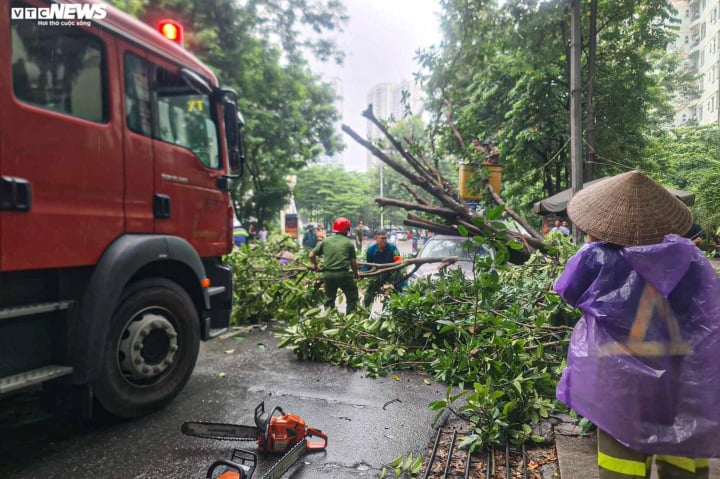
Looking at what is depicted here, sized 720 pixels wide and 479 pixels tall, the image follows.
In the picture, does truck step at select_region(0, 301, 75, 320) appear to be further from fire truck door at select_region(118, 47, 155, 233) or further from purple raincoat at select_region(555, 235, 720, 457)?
purple raincoat at select_region(555, 235, 720, 457)

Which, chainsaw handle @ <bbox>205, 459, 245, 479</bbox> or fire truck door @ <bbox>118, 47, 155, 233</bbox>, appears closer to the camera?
chainsaw handle @ <bbox>205, 459, 245, 479</bbox>

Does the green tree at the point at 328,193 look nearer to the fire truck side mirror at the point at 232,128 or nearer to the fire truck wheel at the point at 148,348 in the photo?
the fire truck side mirror at the point at 232,128

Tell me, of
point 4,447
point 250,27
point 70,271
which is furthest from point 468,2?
point 4,447

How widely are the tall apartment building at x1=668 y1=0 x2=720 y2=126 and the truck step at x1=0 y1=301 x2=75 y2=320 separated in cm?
4083

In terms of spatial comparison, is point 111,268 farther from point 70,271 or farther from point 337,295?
point 337,295

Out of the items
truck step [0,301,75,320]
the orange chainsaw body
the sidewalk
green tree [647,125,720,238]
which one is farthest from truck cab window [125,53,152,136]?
green tree [647,125,720,238]

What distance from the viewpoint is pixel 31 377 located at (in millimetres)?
2791

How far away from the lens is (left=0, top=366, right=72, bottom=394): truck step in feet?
8.78

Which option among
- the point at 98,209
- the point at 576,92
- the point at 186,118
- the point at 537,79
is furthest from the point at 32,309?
the point at 537,79

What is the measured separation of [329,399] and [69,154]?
2.72m

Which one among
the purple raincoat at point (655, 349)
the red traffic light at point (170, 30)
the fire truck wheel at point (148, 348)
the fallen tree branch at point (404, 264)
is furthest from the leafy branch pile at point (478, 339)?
the red traffic light at point (170, 30)

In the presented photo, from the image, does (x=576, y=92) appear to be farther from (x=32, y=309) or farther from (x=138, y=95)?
(x=32, y=309)

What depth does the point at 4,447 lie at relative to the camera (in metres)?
3.09

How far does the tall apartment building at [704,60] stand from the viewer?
37.2 metres
